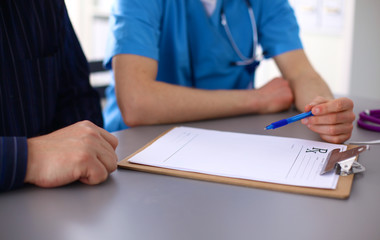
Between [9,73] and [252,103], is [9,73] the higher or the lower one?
the higher one

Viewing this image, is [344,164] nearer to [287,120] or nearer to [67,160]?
[287,120]

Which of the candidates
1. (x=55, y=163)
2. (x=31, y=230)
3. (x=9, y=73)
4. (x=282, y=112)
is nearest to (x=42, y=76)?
(x=9, y=73)

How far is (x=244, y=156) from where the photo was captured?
68 centimetres

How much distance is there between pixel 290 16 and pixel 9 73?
35.5 inches

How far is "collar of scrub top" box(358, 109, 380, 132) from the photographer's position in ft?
2.95

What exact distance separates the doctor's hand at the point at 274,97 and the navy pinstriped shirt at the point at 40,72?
428mm

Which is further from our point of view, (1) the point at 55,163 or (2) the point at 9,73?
(2) the point at 9,73

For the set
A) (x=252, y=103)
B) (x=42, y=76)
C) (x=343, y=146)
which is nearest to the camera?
(x=343, y=146)

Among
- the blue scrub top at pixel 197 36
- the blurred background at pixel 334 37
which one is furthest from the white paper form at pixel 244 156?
the blurred background at pixel 334 37

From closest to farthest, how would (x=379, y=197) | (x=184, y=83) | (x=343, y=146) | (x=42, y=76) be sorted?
(x=379, y=197), (x=343, y=146), (x=42, y=76), (x=184, y=83)

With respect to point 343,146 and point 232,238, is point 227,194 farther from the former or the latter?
point 343,146

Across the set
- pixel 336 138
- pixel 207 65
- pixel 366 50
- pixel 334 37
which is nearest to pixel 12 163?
pixel 336 138

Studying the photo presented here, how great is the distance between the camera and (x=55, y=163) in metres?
0.55

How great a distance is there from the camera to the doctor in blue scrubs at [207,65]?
958 millimetres
